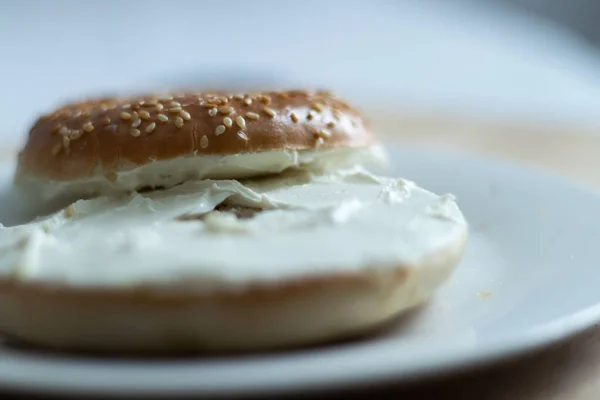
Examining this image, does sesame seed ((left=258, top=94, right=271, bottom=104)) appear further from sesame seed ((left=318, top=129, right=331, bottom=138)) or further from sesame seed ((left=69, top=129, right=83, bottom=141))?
sesame seed ((left=69, top=129, right=83, bottom=141))

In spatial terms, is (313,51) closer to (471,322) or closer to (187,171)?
(187,171)

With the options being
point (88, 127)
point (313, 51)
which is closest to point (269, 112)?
point (88, 127)

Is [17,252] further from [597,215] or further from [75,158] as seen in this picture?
[597,215]

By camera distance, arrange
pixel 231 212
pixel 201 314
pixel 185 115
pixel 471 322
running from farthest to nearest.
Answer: pixel 185 115 → pixel 231 212 → pixel 471 322 → pixel 201 314

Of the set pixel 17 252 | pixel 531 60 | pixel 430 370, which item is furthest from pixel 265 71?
pixel 430 370

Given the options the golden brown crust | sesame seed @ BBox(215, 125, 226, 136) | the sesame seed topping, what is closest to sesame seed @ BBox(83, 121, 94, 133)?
the golden brown crust
